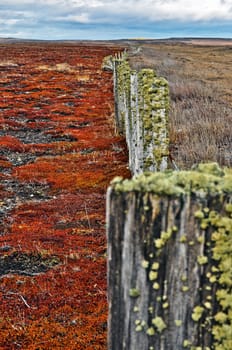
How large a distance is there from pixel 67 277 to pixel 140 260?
419 centimetres

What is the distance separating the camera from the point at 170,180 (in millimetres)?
1512

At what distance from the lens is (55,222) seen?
776cm

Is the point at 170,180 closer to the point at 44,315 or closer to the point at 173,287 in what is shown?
the point at 173,287

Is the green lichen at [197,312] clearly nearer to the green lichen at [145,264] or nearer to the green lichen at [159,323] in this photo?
the green lichen at [159,323]

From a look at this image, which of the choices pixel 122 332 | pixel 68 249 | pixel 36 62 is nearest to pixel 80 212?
pixel 68 249

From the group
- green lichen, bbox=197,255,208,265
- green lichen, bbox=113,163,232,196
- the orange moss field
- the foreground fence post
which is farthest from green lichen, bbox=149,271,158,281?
the orange moss field

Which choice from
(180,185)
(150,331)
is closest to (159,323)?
(150,331)

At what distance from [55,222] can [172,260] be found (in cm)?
633

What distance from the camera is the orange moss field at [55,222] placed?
4605 millimetres

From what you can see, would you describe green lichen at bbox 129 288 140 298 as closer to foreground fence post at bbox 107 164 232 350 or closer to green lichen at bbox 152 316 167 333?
foreground fence post at bbox 107 164 232 350

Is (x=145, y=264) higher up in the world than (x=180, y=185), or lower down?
lower down

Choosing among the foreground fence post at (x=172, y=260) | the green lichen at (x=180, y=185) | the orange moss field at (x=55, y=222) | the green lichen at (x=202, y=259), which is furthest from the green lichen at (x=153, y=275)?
the orange moss field at (x=55, y=222)

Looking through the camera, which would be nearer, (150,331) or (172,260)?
(172,260)

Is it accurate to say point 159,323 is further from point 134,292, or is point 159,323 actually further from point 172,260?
point 172,260
